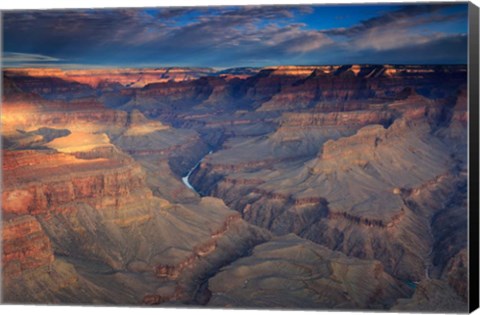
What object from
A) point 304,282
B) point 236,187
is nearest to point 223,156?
point 236,187

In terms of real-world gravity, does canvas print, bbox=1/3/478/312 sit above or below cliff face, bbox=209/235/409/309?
above

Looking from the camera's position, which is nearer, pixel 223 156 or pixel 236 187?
pixel 223 156

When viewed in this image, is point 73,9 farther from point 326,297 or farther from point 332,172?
point 332,172

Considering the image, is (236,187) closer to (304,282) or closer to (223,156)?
(223,156)

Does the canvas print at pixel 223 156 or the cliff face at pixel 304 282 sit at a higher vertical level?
the canvas print at pixel 223 156

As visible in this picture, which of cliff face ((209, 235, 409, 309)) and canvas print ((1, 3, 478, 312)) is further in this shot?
canvas print ((1, 3, 478, 312))

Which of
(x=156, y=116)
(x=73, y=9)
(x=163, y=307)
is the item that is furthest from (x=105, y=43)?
(x=163, y=307)
